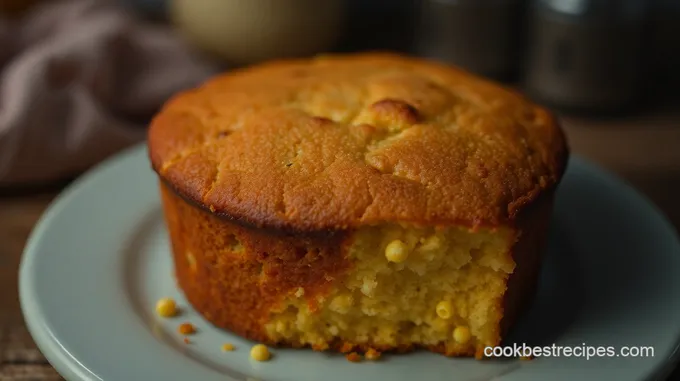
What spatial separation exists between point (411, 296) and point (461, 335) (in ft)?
0.41

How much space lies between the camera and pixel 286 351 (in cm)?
171

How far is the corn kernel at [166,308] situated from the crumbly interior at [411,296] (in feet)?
0.77

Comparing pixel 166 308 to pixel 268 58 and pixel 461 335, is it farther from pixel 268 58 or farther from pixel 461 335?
pixel 268 58

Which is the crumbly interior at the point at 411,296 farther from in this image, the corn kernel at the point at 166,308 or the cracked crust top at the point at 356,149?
the corn kernel at the point at 166,308

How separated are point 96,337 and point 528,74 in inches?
73.4

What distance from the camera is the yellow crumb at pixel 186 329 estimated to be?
1.76 metres

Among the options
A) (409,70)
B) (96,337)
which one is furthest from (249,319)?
(409,70)

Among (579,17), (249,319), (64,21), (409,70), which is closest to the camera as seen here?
(249,319)

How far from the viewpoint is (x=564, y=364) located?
1.62 meters

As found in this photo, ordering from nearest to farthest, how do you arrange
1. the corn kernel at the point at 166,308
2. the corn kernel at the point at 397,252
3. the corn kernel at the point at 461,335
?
the corn kernel at the point at 397,252, the corn kernel at the point at 461,335, the corn kernel at the point at 166,308

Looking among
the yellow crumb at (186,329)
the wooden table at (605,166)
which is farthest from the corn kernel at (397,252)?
the wooden table at (605,166)

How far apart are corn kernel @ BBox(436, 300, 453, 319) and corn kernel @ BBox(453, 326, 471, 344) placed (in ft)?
0.13

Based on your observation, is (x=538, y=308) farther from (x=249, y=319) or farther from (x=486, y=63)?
(x=486, y=63)

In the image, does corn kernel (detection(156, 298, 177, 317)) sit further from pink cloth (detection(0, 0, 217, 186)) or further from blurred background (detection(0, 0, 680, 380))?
pink cloth (detection(0, 0, 217, 186))
